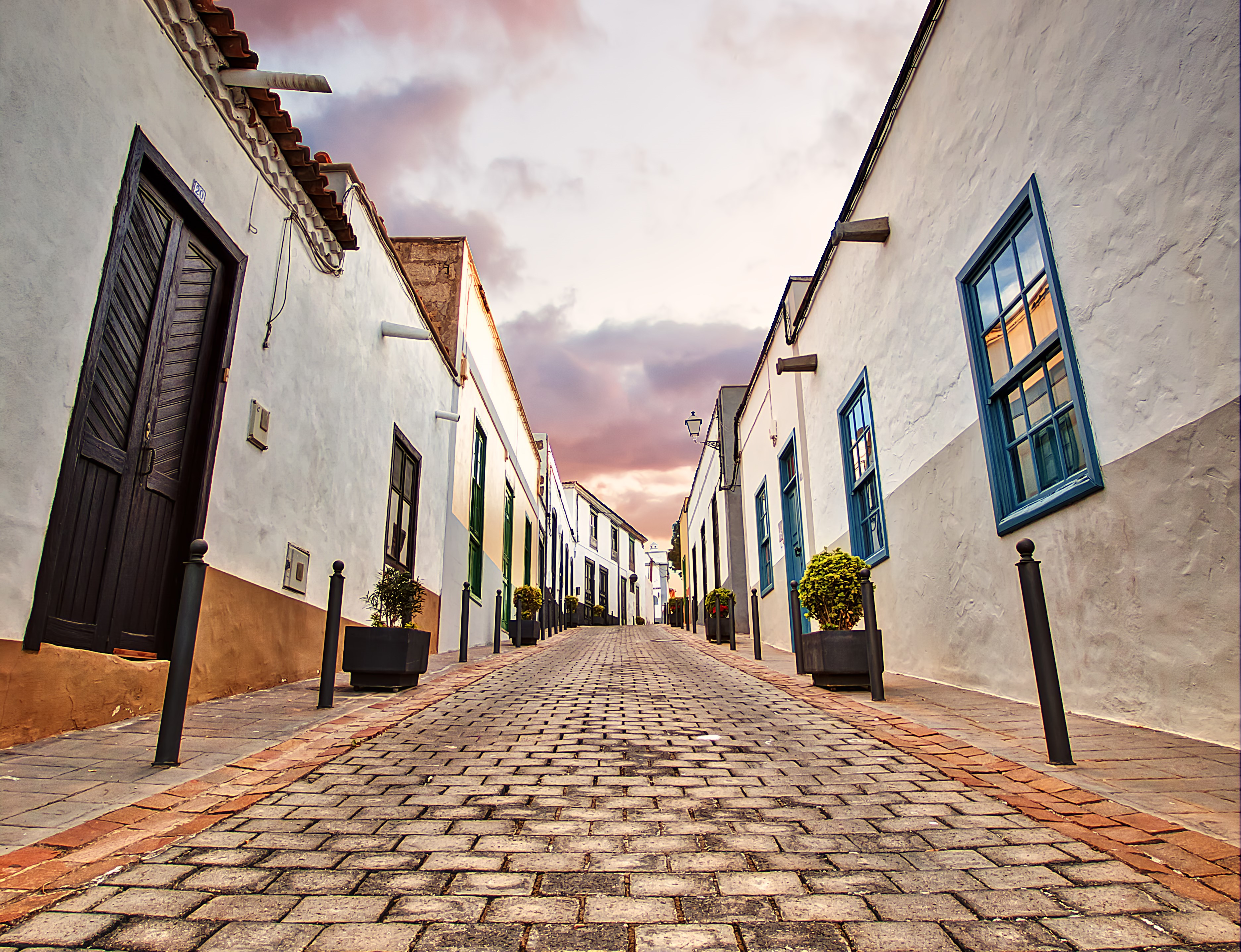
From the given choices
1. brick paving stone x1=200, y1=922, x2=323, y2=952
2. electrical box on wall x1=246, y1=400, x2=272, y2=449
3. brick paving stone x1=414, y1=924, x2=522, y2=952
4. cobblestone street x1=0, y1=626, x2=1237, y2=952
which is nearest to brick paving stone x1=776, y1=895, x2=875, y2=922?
cobblestone street x1=0, y1=626, x2=1237, y2=952

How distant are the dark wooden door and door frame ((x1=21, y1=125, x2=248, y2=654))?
0.02m

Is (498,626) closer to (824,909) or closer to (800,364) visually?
(800,364)

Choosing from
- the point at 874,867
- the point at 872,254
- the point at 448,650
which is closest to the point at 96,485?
the point at 874,867

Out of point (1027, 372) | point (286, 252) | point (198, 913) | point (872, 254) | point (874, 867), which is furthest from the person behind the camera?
point (872, 254)

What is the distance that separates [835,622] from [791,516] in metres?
6.37

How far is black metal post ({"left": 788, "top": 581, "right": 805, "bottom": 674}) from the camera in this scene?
651cm

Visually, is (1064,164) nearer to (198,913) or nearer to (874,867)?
(874,867)

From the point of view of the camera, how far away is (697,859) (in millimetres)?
2125

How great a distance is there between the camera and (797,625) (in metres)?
8.26

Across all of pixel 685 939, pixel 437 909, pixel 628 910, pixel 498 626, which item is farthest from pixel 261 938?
pixel 498 626

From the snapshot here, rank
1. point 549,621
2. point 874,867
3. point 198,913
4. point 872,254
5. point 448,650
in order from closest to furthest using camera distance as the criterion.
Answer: point 198,913, point 874,867, point 872,254, point 448,650, point 549,621

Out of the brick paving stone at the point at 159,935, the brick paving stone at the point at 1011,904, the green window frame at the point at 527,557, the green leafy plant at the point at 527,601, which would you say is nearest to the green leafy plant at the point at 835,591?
the brick paving stone at the point at 1011,904

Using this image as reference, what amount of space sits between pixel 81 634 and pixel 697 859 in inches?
142

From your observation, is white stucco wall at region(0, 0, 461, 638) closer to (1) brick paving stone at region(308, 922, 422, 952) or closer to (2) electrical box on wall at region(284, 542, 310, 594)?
(2) electrical box on wall at region(284, 542, 310, 594)
